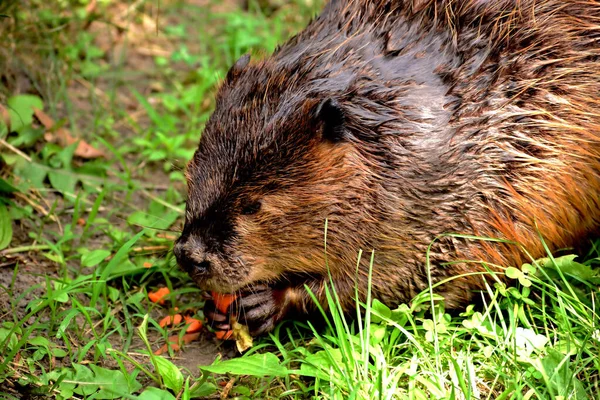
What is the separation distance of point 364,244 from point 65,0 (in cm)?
287

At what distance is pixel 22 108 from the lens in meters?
4.25

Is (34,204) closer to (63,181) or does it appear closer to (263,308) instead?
(63,181)

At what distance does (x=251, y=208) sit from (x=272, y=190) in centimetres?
11

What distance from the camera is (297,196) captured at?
2.96 metres

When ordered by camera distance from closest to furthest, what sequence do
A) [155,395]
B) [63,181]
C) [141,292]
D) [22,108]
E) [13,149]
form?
[155,395] → [141,292] → [13,149] → [63,181] → [22,108]

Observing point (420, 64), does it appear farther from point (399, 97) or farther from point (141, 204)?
point (141, 204)

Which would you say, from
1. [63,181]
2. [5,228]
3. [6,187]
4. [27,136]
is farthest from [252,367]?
[27,136]

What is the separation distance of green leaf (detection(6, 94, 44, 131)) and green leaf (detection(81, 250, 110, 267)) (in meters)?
0.92

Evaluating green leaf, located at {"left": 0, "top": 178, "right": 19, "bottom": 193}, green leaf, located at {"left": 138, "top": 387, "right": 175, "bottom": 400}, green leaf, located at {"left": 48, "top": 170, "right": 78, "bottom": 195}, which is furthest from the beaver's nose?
green leaf, located at {"left": 48, "top": 170, "right": 78, "bottom": 195}

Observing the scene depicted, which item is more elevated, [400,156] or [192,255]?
[400,156]

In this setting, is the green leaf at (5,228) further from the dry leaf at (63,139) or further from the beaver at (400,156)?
the beaver at (400,156)

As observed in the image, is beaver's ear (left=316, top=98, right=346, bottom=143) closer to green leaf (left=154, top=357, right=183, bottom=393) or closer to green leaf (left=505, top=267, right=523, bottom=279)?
green leaf (left=505, top=267, right=523, bottom=279)

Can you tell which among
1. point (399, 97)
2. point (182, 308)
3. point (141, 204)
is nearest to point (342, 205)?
point (399, 97)

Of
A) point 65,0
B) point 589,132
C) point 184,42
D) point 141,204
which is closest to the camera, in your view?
point 589,132
